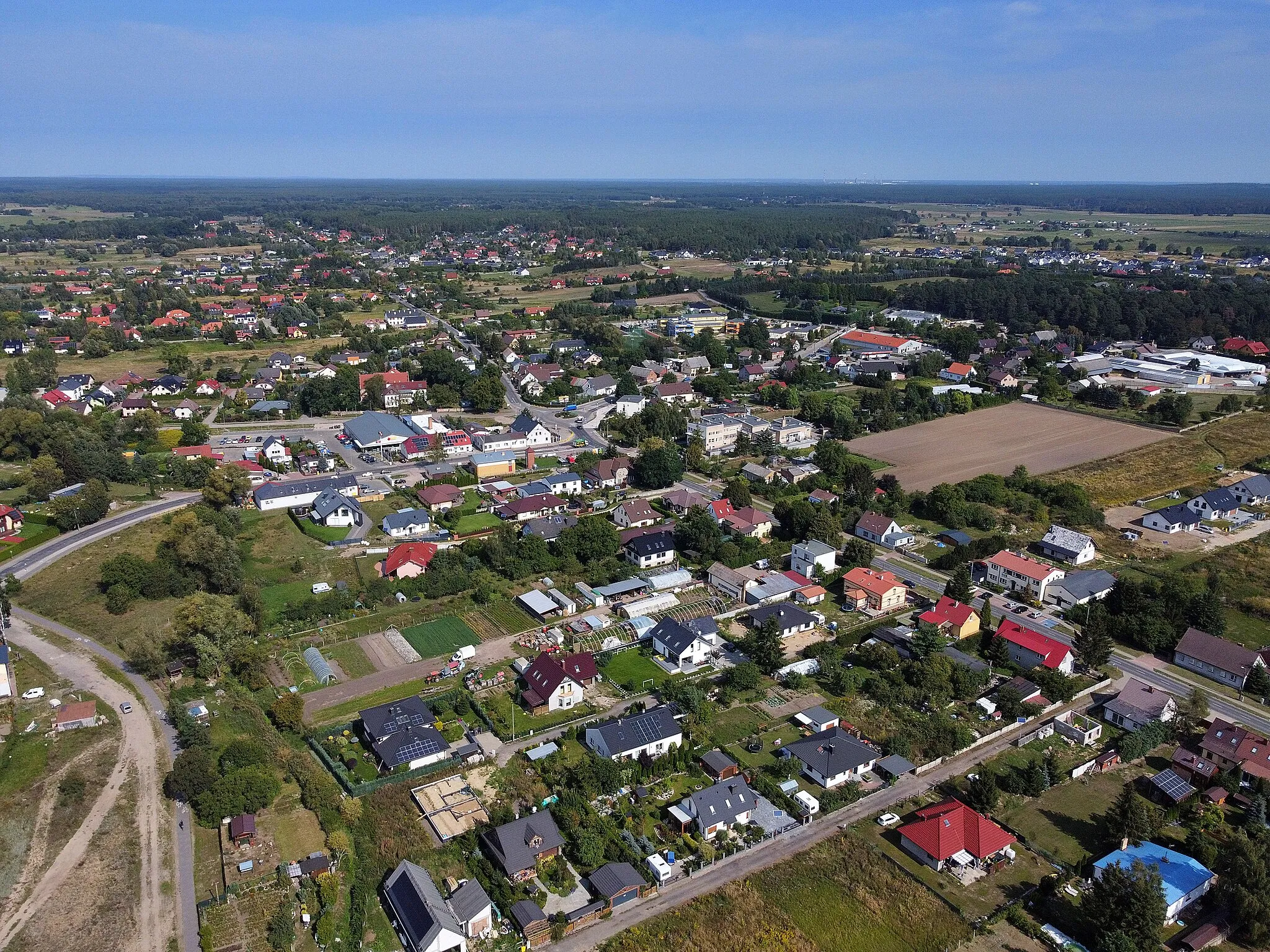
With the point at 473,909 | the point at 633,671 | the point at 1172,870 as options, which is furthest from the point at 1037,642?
the point at 473,909

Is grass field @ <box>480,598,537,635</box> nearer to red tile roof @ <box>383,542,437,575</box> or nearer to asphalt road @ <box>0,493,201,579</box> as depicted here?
red tile roof @ <box>383,542,437,575</box>

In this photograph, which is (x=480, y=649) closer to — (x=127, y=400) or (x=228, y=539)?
(x=228, y=539)

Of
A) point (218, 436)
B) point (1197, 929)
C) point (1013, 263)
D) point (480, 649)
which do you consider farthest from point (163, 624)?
point (1013, 263)

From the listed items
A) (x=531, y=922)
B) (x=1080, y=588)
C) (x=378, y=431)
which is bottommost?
(x=531, y=922)

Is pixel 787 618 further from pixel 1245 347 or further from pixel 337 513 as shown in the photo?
pixel 1245 347

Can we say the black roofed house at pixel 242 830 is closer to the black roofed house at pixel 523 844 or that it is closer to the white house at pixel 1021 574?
the black roofed house at pixel 523 844

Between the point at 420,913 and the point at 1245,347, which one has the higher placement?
the point at 1245,347

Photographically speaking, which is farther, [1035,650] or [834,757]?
[1035,650]
